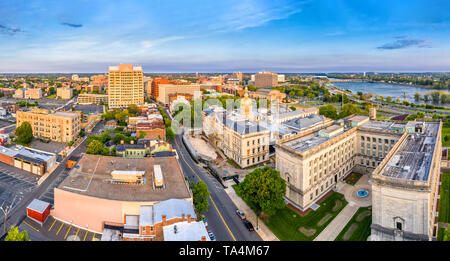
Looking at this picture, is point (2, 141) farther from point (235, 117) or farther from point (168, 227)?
point (168, 227)

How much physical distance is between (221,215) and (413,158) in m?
19.6

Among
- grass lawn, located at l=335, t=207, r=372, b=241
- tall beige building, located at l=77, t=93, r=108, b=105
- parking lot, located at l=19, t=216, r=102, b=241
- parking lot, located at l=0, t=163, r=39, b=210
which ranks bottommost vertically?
grass lawn, located at l=335, t=207, r=372, b=241

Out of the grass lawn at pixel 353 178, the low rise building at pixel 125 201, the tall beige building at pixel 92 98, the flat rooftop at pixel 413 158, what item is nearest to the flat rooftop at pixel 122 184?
the low rise building at pixel 125 201

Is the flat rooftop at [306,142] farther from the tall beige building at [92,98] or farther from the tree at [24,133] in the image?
the tall beige building at [92,98]

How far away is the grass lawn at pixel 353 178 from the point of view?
3619cm

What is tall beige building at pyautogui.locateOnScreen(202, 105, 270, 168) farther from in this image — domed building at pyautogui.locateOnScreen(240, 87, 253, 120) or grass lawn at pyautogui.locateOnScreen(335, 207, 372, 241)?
grass lawn at pyautogui.locateOnScreen(335, 207, 372, 241)

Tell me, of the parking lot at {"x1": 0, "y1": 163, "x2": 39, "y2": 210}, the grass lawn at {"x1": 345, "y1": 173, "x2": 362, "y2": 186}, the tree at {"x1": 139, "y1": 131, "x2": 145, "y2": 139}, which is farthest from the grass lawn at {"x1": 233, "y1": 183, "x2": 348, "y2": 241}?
the tree at {"x1": 139, "y1": 131, "x2": 145, "y2": 139}

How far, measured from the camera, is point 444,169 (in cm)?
3903

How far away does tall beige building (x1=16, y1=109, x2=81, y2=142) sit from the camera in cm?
5719

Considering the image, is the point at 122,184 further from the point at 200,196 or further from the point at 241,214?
the point at 241,214

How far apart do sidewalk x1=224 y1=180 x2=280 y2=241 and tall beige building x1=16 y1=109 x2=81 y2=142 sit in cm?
3869

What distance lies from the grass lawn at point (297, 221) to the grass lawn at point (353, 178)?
5.49 meters
